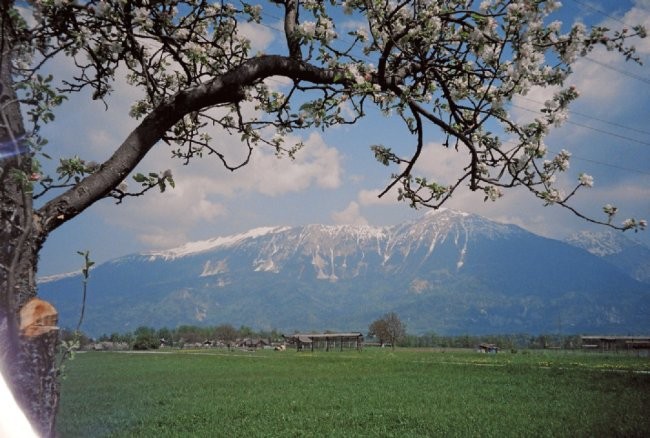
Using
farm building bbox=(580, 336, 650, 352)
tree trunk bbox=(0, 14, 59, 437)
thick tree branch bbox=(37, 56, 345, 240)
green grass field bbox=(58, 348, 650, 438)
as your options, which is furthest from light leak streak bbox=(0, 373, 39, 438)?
farm building bbox=(580, 336, 650, 352)

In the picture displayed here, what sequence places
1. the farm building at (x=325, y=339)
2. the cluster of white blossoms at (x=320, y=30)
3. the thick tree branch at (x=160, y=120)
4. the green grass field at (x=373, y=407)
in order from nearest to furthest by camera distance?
1. the thick tree branch at (x=160, y=120)
2. the cluster of white blossoms at (x=320, y=30)
3. the green grass field at (x=373, y=407)
4. the farm building at (x=325, y=339)

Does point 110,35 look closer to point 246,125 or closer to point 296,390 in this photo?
point 246,125

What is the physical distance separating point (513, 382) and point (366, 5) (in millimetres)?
32549

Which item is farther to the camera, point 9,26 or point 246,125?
point 246,125

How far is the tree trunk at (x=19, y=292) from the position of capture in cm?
314

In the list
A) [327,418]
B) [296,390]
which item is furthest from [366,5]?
[296,390]

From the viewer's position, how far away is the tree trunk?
314cm

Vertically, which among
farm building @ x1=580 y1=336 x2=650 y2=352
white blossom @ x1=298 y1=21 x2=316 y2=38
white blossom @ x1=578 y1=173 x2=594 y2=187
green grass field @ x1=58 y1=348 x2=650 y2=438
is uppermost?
white blossom @ x1=298 y1=21 x2=316 y2=38

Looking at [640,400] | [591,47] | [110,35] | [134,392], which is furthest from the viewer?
[134,392]

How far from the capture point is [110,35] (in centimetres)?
502

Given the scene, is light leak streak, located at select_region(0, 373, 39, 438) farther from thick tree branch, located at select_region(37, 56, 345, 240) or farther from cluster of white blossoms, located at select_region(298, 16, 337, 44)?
cluster of white blossoms, located at select_region(298, 16, 337, 44)

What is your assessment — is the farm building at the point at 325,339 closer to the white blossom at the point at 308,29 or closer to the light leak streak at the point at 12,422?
the white blossom at the point at 308,29

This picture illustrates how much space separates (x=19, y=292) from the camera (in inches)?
131

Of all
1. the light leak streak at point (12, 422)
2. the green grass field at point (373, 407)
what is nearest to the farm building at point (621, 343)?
the green grass field at point (373, 407)
